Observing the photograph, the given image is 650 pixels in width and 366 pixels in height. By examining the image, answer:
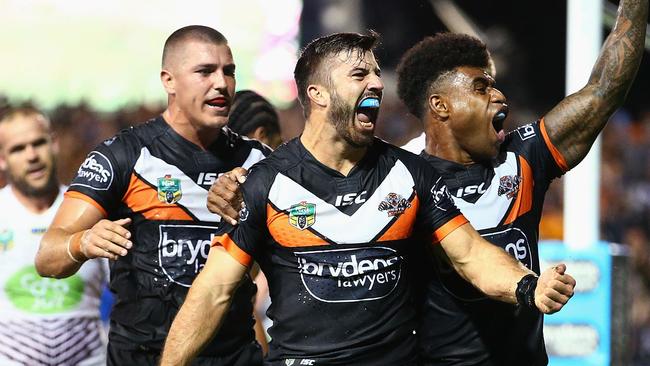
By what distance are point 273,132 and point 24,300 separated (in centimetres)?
171

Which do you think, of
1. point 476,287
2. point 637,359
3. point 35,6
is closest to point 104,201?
point 476,287

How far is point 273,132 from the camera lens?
755 cm

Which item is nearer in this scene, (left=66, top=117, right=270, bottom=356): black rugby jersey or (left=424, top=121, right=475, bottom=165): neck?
(left=424, top=121, right=475, bottom=165): neck

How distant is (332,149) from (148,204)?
114cm


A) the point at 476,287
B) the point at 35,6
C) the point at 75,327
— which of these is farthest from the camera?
the point at 35,6

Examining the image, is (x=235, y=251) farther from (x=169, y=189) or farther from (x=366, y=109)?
(x=169, y=189)

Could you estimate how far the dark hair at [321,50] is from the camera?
17.9 ft

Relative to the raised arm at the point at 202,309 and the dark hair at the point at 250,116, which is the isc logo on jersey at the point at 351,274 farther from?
the dark hair at the point at 250,116

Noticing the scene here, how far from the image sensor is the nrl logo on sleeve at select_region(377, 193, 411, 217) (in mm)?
5324

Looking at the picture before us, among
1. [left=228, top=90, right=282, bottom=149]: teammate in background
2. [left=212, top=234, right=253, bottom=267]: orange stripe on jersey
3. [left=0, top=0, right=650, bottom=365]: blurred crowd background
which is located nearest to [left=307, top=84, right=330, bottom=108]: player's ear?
[left=212, top=234, right=253, bottom=267]: orange stripe on jersey

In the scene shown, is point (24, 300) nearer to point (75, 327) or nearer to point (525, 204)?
point (75, 327)

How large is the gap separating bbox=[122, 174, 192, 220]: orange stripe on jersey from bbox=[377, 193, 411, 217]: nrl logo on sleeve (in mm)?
1226

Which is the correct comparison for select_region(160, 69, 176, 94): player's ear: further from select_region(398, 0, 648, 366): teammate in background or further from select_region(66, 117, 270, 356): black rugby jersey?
select_region(398, 0, 648, 366): teammate in background

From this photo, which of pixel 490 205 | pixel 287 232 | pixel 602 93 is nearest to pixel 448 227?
pixel 490 205
